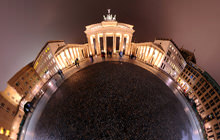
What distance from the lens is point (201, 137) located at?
35.8ft

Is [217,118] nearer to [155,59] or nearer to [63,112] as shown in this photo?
[155,59]

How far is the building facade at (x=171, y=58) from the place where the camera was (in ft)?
82.7

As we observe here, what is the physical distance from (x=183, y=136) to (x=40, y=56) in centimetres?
3436

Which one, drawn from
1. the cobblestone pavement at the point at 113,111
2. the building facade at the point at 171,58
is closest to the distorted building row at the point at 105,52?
the building facade at the point at 171,58

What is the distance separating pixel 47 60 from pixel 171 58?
37.9 m

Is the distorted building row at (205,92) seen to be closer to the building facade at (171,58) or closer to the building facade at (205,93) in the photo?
the building facade at (205,93)

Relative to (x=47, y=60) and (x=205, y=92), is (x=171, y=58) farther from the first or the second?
(x=47, y=60)

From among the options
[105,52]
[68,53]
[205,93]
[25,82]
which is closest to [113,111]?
[105,52]

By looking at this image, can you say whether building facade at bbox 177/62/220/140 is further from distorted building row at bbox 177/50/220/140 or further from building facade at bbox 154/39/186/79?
building facade at bbox 154/39/186/79

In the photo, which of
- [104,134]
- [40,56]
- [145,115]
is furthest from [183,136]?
[40,56]

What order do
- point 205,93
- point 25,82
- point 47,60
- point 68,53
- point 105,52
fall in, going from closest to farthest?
1. point 105,52
2. point 68,53
3. point 47,60
4. point 25,82
5. point 205,93

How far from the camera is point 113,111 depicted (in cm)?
1004

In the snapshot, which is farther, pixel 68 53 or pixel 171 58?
pixel 171 58

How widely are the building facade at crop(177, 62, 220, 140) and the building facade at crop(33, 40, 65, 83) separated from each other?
4455 cm
